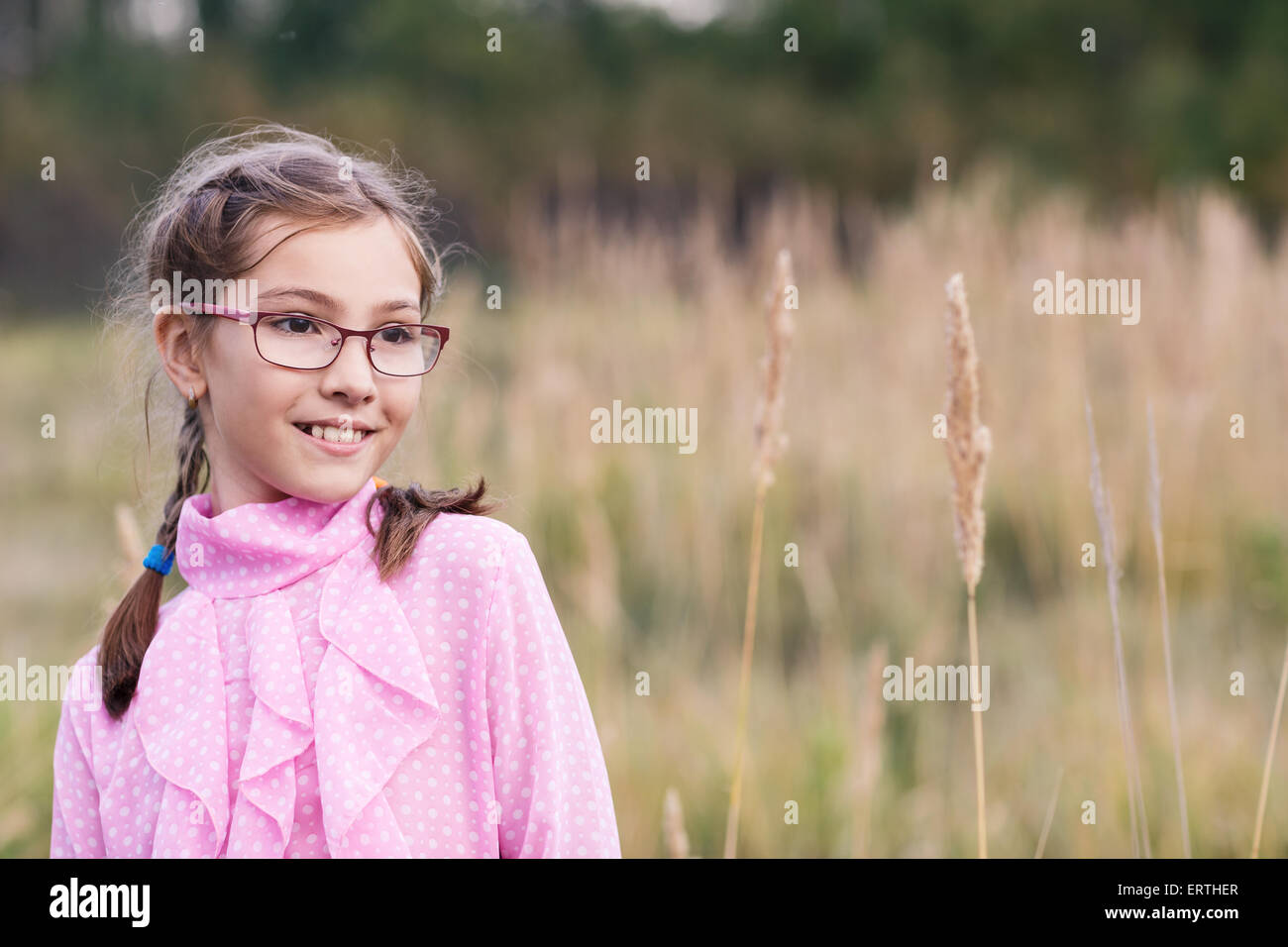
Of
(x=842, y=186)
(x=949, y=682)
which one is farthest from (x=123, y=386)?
(x=842, y=186)

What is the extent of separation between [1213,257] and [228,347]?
3313 millimetres

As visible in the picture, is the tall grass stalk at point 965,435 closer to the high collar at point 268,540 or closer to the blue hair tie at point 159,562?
the high collar at point 268,540

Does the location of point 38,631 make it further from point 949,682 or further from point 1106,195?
point 1106,195

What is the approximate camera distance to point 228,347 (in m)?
1.04

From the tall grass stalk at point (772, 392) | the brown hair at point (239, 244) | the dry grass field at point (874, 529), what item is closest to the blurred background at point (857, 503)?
the dry grass field at point (874, 529)

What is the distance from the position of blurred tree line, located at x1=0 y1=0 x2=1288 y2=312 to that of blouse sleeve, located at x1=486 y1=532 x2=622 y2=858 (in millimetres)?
8200

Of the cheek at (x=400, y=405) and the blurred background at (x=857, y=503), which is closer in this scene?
the cheek at (x=400, y=405)

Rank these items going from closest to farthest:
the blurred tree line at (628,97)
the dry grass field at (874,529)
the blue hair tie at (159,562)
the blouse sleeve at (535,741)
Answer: the blouse sleeve at (535,741), the blue hair tie at (159,562), the dry grass field at (874,529), the blurred tree line at (628,97)

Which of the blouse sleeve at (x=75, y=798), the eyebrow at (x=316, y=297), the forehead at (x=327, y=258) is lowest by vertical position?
the blouse sleeve at (x=75, y=798)

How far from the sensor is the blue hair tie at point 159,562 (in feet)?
3.77

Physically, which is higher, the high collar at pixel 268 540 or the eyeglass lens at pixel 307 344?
the eyeglass lens at pixel 307 344

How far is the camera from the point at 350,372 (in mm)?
1001

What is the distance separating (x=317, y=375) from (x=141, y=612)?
31cm

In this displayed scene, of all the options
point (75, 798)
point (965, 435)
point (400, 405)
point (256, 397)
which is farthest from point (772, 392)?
point (75, 798)
